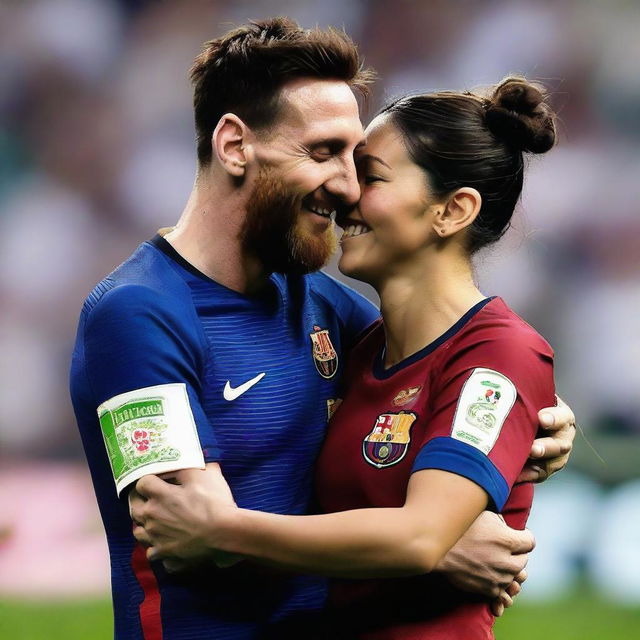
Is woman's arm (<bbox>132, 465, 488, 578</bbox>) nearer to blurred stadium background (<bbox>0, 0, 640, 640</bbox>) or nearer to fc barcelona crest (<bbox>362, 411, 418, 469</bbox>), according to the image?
fc barcelona crest (<bbox>362, 411, 418, 469</bbox>)

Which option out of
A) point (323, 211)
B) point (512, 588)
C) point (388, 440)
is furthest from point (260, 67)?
point (512, 588)

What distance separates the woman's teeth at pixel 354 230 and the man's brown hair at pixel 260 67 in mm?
337

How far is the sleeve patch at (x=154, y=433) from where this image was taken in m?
2.15

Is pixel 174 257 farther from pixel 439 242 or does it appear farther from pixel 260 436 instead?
pixel 439 242

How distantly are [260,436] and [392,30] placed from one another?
5574 mm

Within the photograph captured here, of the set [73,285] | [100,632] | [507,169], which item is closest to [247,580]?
[507,169]

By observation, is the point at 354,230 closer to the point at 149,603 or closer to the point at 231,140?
the point at 231,140

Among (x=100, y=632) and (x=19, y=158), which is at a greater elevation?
(x=19, y=158)

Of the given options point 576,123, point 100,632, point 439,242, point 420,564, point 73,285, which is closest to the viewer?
point 420,564

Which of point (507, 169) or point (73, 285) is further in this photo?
point (73, 285)

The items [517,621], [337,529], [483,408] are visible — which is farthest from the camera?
[517,621]

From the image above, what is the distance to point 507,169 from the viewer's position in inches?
103

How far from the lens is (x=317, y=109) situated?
102 inches

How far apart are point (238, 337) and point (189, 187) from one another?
488 cm
